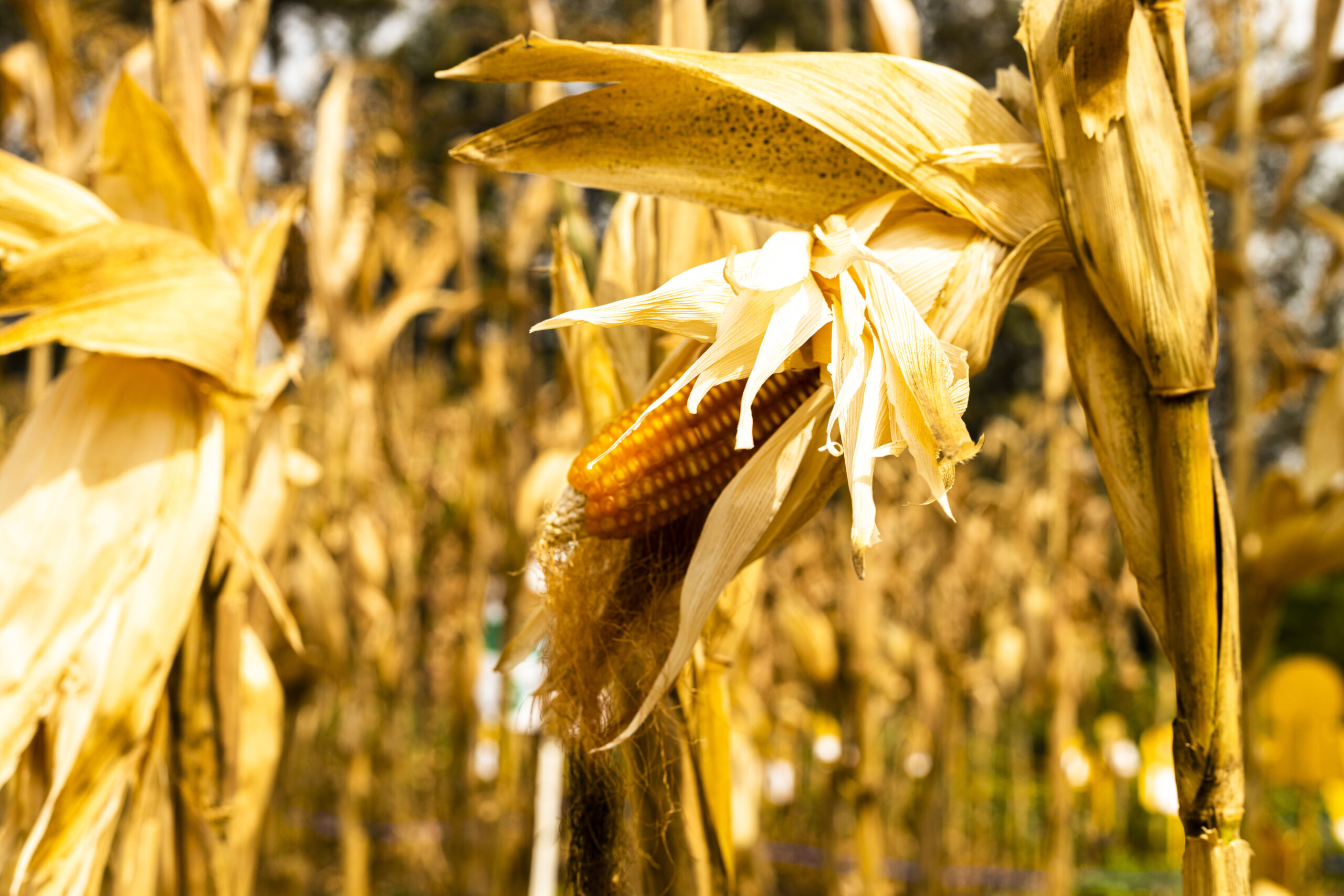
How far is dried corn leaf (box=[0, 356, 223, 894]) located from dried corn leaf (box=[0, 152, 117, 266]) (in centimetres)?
10

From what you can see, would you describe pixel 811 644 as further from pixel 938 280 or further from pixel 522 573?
pixel 938 280

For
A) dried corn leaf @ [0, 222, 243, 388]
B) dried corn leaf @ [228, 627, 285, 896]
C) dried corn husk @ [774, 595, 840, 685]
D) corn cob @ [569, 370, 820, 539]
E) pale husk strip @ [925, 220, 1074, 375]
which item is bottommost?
dried corn leaf @ [228, 627, 285, 896]

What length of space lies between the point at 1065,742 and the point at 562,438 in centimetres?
120

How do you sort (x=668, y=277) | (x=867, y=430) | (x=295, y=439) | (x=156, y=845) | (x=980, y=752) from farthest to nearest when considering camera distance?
(x=980, y=752)
(x=295, y=439)
(x=156, y=845)
(x=668, y=277)
(x=867, y=430)

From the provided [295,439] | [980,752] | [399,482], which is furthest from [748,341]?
[980,752]

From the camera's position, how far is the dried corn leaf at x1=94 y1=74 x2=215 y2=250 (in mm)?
727

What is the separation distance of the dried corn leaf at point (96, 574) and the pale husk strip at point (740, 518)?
44 cm

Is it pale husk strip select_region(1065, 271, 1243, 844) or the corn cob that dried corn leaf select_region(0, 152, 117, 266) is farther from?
pale husk strip select_region(1065, 271, 1243, 844)

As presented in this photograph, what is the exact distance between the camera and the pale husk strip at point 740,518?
0.48 metres

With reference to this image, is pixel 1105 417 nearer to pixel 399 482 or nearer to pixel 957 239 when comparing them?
pixel 957 239

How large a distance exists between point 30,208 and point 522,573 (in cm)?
50

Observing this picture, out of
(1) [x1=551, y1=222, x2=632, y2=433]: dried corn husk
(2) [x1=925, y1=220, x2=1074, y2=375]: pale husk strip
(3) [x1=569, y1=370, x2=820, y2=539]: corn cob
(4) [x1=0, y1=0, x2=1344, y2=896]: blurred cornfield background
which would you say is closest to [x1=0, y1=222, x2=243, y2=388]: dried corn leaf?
(4) [x1=0, y1=0, x2=1344, y2=896]: blurred cornfield background

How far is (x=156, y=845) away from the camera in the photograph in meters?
0.93

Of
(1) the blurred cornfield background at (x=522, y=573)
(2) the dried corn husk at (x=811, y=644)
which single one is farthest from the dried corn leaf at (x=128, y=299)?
(2) the dried corn husk at (x=811, y=644)
